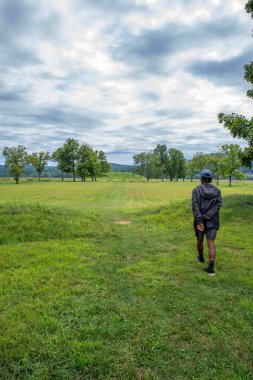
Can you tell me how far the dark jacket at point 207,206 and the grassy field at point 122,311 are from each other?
1.30 m

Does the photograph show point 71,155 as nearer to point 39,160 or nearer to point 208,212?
point 39,160

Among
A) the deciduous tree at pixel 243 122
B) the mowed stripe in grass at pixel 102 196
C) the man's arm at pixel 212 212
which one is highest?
the deciduous tree at pixel 243 122

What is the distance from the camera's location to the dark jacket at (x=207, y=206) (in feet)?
21.4

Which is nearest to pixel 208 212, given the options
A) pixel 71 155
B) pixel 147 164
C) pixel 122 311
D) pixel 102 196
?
pixel 122 311

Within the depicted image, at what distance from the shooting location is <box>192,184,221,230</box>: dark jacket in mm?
6508

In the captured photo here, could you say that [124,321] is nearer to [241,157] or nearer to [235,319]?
[235,319]

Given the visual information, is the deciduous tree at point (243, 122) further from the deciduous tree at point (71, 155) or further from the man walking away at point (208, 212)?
the deciduous tree at point (71, 155)

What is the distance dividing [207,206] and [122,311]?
3.36 meters

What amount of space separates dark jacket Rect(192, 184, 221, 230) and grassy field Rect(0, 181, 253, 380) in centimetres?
130

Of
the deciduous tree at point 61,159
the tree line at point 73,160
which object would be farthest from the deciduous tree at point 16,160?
the deciduous tree at point 61,159

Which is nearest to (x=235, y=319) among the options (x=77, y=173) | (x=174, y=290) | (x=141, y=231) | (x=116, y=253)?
(x=174, y=290)

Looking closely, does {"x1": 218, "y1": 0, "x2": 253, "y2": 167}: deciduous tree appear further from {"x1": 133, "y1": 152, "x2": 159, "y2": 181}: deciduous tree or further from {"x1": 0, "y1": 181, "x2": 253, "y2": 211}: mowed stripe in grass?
{"x1": 133, "y1": 152, "x2": 159, "y2": 181}: deciduous tree

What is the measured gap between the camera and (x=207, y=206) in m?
6.58

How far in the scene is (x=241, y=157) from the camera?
1766cm
